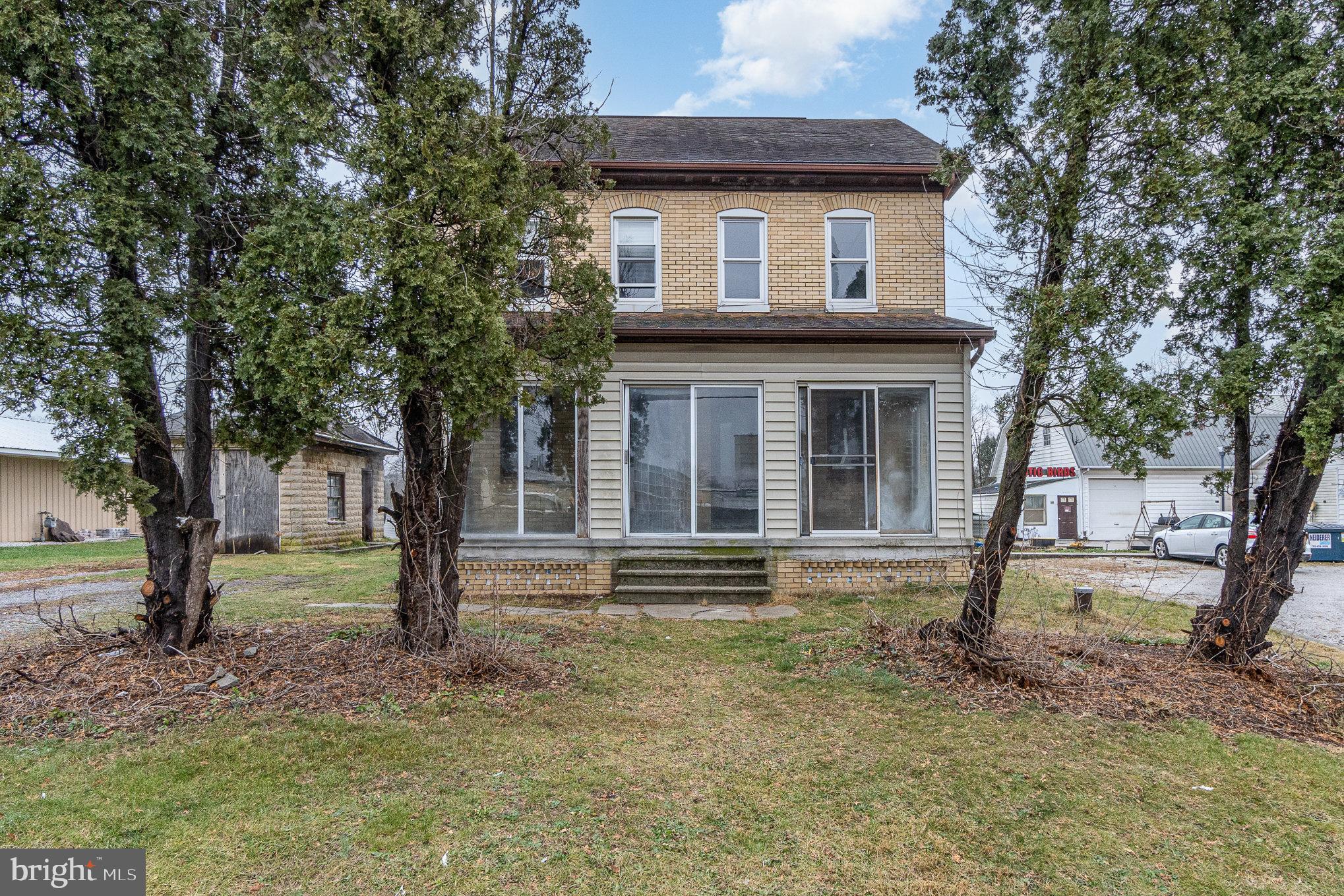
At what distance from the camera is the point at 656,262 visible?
10.2m

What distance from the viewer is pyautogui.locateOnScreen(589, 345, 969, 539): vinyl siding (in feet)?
31.4

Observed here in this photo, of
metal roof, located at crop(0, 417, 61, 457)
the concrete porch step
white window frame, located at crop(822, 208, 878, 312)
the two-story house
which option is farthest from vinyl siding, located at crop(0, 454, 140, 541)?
white window frame, located at crop(822, 208, 878, 312)

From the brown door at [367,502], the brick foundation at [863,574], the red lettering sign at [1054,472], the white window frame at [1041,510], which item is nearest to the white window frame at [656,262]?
the brick foundation at [863,574]

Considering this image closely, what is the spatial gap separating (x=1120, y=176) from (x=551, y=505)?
7495 mm

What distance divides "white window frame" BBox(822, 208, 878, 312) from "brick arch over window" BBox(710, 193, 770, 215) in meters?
0.98

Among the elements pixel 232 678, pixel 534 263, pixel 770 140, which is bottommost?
pixel 232 678

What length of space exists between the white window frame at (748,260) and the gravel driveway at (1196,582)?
509 cm

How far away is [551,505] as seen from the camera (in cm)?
967

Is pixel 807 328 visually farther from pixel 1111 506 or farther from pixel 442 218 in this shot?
pixel 1111 506

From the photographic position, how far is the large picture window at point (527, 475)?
31.6ft

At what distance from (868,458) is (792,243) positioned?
3.47 meters

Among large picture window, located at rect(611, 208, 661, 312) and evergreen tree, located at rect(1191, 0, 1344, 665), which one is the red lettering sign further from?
evergreen tree, located at rect(1191, 0, 1344, 665)

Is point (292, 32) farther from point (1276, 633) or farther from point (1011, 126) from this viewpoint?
point (1276, 633)

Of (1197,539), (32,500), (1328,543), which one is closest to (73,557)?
(32,500)
